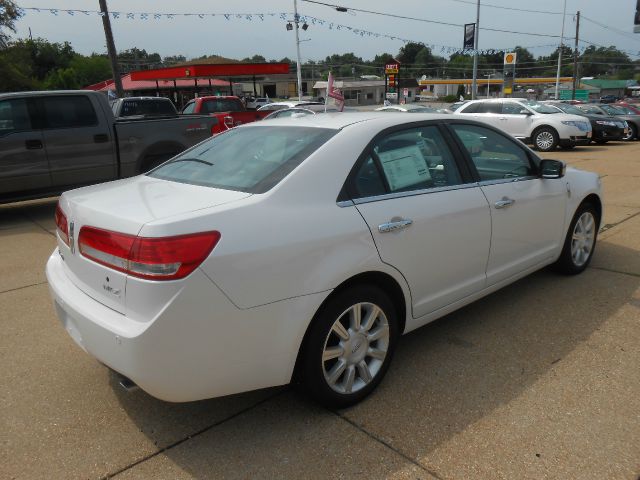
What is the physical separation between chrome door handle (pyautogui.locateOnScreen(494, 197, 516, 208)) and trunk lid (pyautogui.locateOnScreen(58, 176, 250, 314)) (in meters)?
1.83

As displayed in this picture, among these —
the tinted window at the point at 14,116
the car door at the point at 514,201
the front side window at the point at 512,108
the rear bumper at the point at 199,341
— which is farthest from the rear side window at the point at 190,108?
the rear bumper at the point at 199,341

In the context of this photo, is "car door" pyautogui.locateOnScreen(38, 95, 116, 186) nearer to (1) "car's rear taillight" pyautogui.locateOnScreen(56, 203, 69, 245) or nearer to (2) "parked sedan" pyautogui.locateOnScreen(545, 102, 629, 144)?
(1) "car's rear taillight" pyautogui.locateOnScreen(56, 203, 69, 245)

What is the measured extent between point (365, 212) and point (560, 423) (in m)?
1.47

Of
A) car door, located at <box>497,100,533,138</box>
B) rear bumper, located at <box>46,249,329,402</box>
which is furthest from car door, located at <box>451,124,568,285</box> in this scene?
car door, located at <box>497,100,533,138</box>

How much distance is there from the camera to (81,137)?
780 centimetres

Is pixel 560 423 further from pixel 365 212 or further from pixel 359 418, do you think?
pixel 365 212

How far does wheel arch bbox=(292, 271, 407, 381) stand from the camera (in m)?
2.52

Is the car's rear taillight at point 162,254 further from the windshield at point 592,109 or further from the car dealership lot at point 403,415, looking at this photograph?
the windshield at point 592,109

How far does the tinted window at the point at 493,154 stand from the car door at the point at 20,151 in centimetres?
646

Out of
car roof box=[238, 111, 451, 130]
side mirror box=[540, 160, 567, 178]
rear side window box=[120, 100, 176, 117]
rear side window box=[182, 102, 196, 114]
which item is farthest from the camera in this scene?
rear side window box=[182, 102, 196, 114]

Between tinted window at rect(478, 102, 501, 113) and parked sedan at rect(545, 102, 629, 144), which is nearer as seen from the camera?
tinted window at rect(478, 102, 501, 113)

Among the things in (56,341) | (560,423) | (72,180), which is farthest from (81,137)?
(560,423)

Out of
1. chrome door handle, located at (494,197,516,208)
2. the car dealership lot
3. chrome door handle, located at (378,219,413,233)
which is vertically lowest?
the car dealership lot

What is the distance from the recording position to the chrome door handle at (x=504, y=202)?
11.4ft
